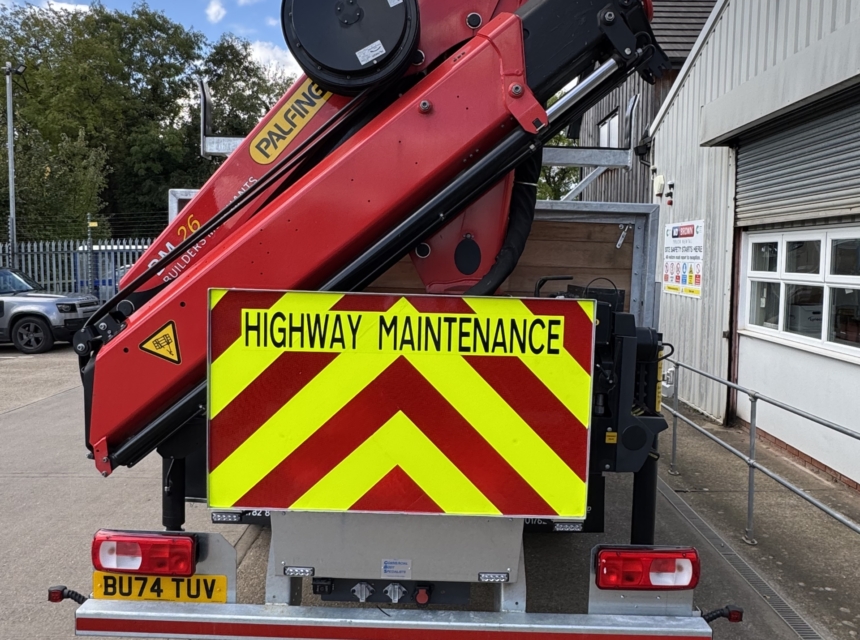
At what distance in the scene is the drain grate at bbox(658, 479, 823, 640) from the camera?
11.7 feet

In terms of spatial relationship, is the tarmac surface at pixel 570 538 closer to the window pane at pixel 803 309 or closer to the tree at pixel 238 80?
the window pane at pixel 803 309

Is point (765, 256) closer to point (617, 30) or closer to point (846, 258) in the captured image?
point (846, 258)

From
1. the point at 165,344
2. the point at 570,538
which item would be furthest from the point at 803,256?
the point at 165,344

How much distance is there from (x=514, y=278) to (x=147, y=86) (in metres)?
44.7

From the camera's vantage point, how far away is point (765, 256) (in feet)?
24.4

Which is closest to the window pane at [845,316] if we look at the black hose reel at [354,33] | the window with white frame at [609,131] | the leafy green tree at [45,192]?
the black hose reel at [354,33]

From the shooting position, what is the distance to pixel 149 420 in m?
2.51

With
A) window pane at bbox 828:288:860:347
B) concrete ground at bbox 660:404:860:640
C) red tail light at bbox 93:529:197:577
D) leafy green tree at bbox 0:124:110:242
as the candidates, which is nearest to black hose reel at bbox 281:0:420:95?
red tail light at bbox 93:529:197:577

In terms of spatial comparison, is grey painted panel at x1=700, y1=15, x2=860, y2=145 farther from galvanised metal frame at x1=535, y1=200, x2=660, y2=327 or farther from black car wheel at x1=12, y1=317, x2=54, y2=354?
black car wheel at x1=12, y1=317, x2=54, y2=354

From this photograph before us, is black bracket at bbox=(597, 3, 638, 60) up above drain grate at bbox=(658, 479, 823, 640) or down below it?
above

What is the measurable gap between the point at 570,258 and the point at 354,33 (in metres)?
2.38

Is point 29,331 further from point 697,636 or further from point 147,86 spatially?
point 147,86

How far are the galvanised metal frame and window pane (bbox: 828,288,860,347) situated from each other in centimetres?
272

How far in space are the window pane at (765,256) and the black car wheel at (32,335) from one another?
12.2 meters
